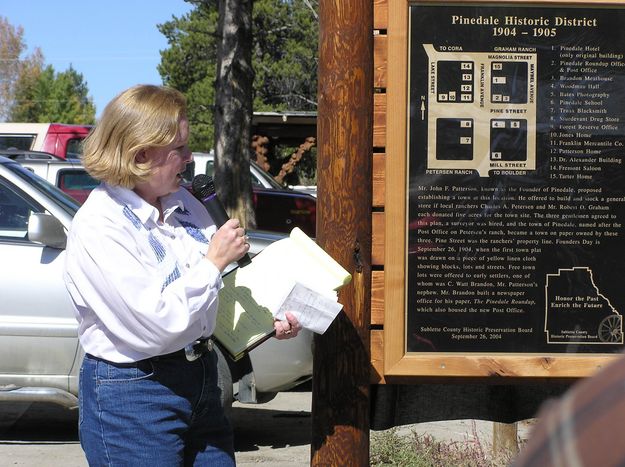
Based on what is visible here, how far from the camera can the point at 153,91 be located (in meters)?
2.90

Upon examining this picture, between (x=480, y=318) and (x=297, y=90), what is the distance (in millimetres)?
47284

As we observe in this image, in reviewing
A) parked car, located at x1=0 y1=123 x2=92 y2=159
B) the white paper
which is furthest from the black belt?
parked car, located at x1=0 y1=123 x2=92 y2=159

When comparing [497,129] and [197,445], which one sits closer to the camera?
[197,445]

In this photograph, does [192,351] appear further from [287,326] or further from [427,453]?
[427,453]

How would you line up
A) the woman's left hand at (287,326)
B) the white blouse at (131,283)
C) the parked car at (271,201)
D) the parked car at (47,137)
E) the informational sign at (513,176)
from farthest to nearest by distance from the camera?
the parked car at (47,137) → the parked car at (271,201) → the informational sign at (513,176) → the woman's left hand at (287,326) → the white blouse at (131,283)

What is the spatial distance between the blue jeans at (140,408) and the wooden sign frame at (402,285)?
3.48 feet

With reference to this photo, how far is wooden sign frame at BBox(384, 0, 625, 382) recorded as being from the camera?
3.82 metres

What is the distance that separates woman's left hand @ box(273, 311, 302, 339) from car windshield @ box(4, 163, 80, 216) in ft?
11.9

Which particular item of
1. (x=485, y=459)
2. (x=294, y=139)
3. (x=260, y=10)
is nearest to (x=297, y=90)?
(x=260, y=10)

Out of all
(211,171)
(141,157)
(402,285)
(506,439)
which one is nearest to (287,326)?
(141,157)

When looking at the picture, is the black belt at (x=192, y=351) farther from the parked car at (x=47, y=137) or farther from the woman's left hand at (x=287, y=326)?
the parked car at (x=47, y=137)

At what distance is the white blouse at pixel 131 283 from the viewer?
9.04ft

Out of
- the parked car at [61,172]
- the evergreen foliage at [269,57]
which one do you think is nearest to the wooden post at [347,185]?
the parked car at [61,172]

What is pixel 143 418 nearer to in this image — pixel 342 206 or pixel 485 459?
pixel 342 206
